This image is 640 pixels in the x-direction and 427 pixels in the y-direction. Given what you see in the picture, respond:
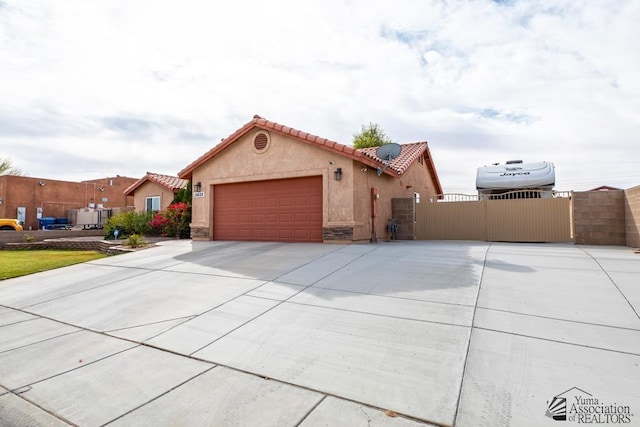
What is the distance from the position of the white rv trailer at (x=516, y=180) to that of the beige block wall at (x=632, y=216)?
252cm

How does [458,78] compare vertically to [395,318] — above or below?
above

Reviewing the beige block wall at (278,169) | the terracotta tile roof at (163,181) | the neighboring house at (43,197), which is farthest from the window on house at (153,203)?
the neighboring house at (43,197)

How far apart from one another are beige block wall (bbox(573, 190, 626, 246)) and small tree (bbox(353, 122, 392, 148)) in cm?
2417

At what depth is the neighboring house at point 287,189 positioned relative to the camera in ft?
37.8

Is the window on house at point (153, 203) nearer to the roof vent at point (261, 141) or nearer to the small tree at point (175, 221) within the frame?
the small tree at point (175, 221)

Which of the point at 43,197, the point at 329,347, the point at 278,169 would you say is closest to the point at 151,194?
the point at 278,169

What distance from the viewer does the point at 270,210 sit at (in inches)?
512

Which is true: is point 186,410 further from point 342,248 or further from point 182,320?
point 342,248

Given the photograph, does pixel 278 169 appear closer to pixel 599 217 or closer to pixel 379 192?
pixel 379 192

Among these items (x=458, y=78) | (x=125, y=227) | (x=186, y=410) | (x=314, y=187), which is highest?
(x=458, y=78)

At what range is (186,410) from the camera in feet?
8.95

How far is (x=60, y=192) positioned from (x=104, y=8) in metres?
34.0

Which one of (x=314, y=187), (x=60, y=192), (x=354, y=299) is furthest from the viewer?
(x=60, y=192)

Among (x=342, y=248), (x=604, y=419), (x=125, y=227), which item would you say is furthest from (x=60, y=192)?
(x=604, y=419)
